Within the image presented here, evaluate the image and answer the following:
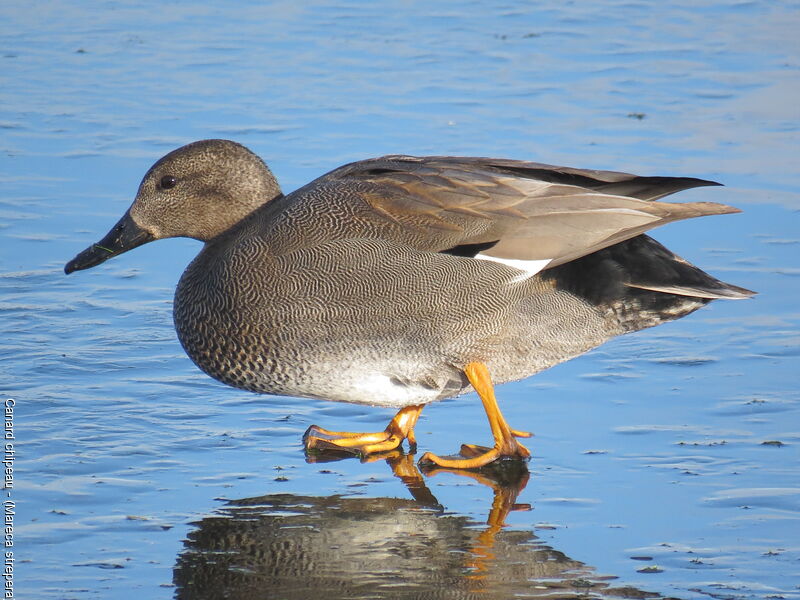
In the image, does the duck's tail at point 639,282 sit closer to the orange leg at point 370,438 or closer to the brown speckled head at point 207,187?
the orange leg at point 370,438

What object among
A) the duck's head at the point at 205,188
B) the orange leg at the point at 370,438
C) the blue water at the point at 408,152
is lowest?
the orange leg at the point at 370,438

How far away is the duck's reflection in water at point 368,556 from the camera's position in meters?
3.83

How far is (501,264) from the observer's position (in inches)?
190

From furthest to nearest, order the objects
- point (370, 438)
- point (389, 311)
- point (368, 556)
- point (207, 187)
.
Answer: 1. point (207, 187)
2. point (370, 438)
3. point (389, 311)
4. point (368, 556)

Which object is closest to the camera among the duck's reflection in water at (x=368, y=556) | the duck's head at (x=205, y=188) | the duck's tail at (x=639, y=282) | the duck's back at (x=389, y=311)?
the duck's reflection in water at (x=368, y=556)

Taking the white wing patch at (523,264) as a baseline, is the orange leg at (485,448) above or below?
below

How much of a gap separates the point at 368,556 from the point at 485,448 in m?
1.00

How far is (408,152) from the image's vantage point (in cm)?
807

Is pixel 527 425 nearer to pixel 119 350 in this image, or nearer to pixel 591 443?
pixel 591 443

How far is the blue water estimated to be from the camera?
426cm

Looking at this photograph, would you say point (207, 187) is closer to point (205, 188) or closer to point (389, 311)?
point (205, 188)

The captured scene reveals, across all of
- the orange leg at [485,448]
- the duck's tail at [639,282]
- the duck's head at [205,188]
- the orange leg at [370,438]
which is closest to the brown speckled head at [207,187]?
the duck's head at [205,188]

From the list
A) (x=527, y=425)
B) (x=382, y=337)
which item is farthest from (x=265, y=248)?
(x=527, y=425)

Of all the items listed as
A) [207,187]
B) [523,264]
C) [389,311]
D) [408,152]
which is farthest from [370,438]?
[408,152]
